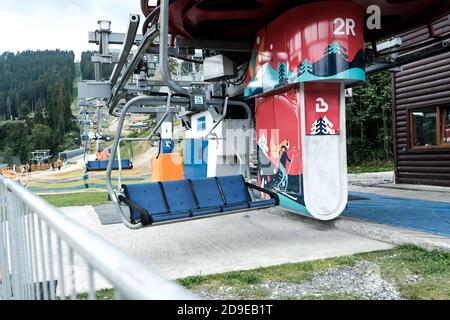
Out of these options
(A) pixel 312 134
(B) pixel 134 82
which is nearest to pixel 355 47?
(A) pixel 312 134

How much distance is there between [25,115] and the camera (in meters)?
110

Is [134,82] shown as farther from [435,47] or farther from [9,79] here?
[9,79]

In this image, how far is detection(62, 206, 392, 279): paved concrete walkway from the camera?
434cm

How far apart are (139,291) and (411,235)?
471cm

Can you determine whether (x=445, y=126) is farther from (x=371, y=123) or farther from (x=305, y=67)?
(x=371, y=123)

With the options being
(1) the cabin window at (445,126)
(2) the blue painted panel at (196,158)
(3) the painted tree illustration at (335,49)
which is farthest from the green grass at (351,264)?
(1) the cabin window at (445,126)

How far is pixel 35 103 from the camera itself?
12206cm

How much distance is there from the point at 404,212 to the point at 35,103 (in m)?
133

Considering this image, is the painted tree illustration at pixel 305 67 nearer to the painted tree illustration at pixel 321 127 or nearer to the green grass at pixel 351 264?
the painted tree illustration at pixel 321 127

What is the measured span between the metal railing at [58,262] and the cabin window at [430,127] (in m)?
10.0

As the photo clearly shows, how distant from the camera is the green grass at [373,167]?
19725 millimetres

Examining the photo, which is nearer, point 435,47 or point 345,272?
point 345,272

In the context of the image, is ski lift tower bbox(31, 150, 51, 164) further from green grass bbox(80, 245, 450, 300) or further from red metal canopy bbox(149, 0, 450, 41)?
green grass bbox(80, 245, 450, 300)

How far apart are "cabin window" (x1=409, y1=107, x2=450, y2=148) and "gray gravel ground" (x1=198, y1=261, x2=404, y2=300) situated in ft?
24.7
